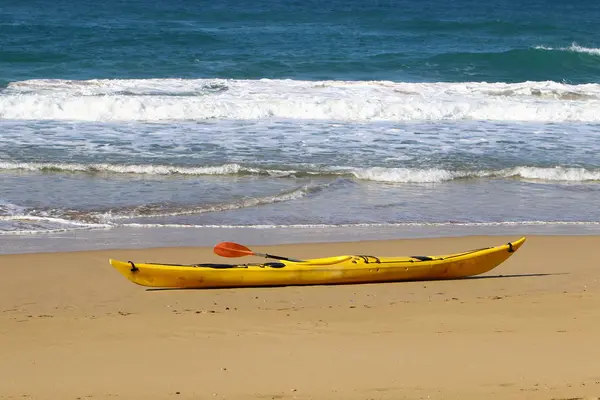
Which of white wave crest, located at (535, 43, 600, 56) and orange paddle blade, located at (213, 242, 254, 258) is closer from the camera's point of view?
orange paddle blade, located at (213, 242, 254, 258)

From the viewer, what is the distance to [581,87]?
851 inches

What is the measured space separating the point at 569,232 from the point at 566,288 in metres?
2.35

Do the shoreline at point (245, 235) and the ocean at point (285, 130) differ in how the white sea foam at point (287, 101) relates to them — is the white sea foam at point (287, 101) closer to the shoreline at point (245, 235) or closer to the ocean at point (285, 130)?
the ocean at point (285, 130)

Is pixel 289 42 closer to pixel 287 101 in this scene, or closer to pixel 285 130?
pixel 287 101

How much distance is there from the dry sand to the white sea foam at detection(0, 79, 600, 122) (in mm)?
9350

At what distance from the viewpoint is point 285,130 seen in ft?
50.2

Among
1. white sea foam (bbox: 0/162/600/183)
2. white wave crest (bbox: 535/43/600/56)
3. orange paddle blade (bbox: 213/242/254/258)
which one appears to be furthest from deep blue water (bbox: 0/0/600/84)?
orange paddle blade (bbox: 213/242/254/258)

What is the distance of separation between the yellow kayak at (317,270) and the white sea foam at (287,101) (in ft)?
32.3

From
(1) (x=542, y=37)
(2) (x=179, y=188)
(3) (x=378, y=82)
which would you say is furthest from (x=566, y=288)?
(1) (x=542, y=37)

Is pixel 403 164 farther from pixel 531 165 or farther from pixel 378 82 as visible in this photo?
pixel 378 82

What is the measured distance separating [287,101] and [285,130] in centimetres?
244

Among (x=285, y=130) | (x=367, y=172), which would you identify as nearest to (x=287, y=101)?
(x=285, y=130)

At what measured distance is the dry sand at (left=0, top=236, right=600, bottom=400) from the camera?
190 inches

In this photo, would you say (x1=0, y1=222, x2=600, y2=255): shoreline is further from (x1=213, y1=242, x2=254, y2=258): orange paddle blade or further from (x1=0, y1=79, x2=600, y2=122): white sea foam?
(x1=0, y1=79, x2=600, y2=122): white sea foam
